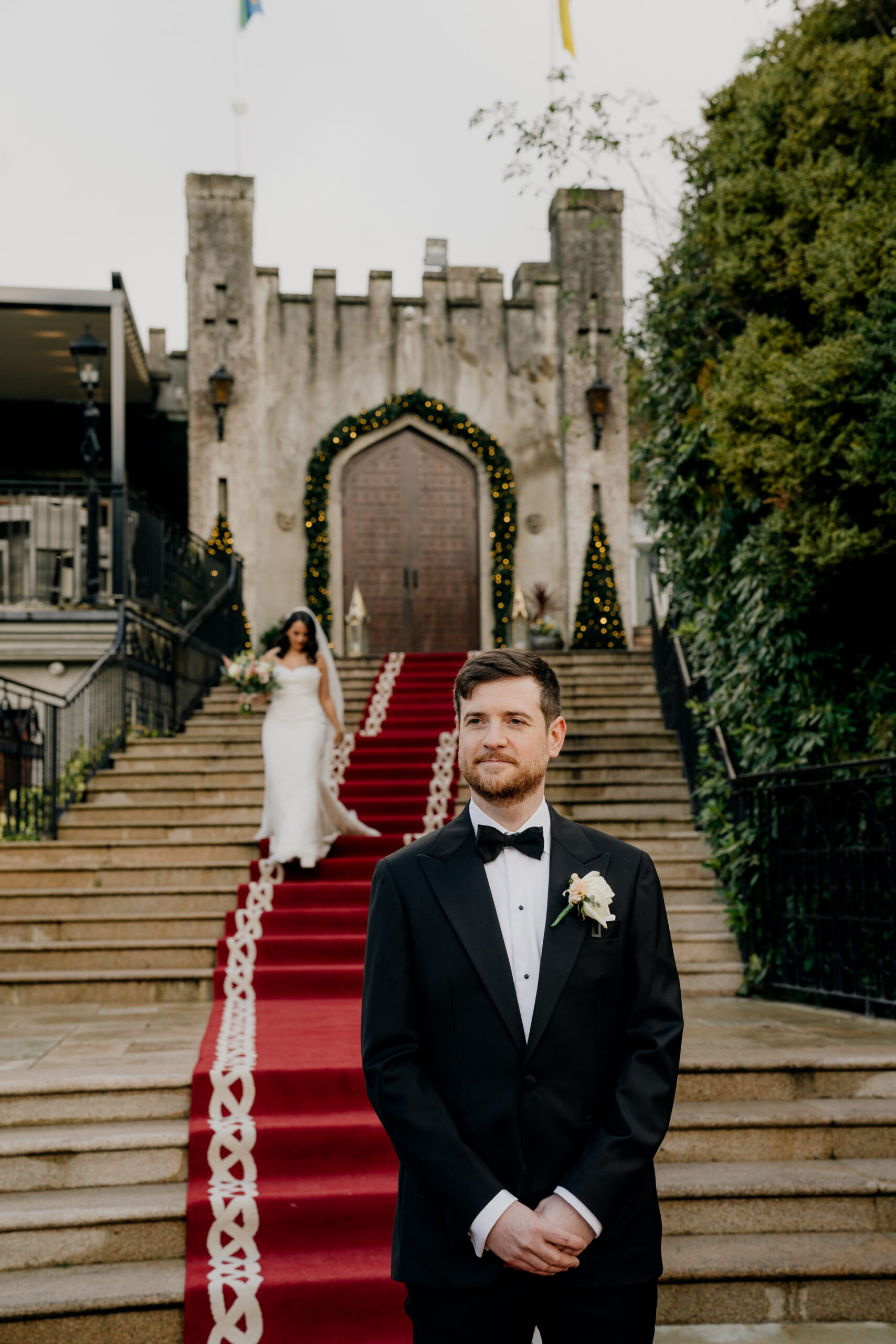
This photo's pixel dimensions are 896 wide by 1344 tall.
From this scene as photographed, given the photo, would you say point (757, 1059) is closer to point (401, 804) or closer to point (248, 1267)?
point (248, 1267)

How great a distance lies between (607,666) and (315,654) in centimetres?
466

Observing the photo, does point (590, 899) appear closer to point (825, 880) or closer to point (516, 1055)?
point (516, 1055)

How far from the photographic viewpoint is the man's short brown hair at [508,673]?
85.0 inches

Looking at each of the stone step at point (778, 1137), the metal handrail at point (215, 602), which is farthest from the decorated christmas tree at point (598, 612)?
the stone step at point (778, 1137)

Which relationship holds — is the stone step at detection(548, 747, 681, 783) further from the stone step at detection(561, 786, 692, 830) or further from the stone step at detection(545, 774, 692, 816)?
the stone step at detection(561, 786, 692, 830)

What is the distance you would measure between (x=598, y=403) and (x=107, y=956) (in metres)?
11.7

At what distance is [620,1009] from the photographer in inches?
84.4

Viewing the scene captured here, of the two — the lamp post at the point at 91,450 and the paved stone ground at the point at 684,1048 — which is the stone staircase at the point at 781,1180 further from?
the lamp post at the point at 91,450

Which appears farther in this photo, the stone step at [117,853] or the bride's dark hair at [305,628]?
the bride's dark hair at [305,628]

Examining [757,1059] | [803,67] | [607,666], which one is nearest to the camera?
[757,1059]

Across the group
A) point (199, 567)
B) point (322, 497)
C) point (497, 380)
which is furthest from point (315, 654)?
point (497, 380)

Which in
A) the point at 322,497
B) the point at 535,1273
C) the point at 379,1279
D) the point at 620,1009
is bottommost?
the point at 379,1279

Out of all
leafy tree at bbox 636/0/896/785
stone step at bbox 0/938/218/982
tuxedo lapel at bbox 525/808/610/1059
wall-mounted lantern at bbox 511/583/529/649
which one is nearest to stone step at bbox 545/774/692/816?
leafy tree at bbox 636/0/896/785

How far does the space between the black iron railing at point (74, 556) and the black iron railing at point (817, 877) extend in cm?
669
